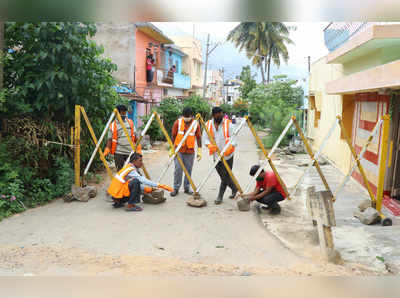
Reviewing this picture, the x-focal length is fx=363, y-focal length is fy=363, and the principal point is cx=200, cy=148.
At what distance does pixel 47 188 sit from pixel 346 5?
653cm

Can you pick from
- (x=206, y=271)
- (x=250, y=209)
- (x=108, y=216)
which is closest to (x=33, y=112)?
(x=108, y=216)

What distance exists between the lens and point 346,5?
792 millimetres

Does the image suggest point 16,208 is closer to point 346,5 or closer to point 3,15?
point 3,15

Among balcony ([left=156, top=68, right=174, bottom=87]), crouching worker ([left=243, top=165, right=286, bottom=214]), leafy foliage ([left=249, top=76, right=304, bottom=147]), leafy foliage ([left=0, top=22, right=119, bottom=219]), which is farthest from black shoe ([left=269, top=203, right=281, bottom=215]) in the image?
balcony ([left=156, top=68, right=174, bottom=87])

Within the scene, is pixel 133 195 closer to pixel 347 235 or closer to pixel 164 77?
pixel 347 235

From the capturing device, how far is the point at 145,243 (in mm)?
4508

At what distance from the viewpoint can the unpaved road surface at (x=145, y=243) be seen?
12.4 ft

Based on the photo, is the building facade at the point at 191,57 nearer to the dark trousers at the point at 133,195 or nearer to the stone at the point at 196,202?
the stone at the point at 196,202

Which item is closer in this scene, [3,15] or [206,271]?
[3,15]

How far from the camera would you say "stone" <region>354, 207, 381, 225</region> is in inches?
212

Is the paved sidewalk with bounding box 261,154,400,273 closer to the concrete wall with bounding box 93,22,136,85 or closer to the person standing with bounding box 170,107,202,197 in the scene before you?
the person standing with bounding box 170,107,202,197

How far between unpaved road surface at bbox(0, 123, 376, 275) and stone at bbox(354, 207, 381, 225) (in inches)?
62.8

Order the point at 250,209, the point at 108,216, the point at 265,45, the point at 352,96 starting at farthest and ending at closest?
the point at 265,45 → the point at 352,96 → the point at 250,209 → the point at 108,216

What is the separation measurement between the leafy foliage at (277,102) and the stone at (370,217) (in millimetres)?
10520
